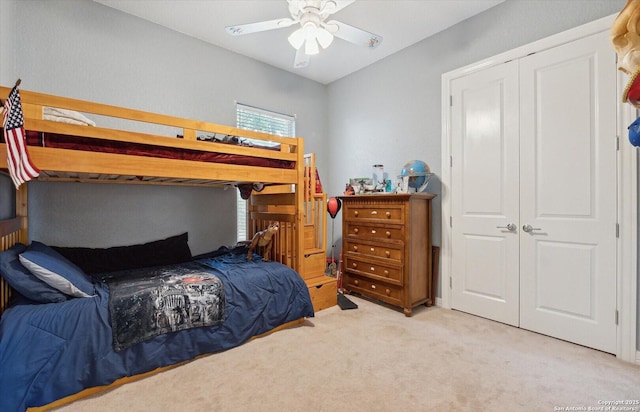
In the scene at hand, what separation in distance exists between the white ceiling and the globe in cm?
145

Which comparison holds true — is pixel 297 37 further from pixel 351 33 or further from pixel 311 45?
pixel 351 33

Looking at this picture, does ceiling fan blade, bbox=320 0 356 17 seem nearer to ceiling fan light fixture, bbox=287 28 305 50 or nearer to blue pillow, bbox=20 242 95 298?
ceiling fan light fixture, bbox=287 28 305 50

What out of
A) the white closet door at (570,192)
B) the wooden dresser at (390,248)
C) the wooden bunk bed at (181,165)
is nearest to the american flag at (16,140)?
the wooden bunk bed at (181,165)

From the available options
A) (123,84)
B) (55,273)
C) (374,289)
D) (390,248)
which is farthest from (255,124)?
(55,273)

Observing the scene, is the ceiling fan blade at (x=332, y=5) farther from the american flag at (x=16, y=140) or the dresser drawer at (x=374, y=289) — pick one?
the dresser drawer at (x=374, y=289)

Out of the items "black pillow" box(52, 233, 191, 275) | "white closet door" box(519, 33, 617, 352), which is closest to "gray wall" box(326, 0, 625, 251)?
"white closet door" box(519, 33, 617, 352)

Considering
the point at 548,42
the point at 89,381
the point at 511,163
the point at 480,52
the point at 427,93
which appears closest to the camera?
the point at 89,381

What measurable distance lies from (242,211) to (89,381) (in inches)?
91.2

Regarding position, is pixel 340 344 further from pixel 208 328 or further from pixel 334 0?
pixel 334 0

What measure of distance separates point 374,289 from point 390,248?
0.53m

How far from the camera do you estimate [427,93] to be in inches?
129

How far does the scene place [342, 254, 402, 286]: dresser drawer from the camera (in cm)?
294

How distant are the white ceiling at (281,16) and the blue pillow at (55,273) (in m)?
2.40

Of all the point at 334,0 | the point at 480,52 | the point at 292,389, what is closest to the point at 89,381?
the point at 292,389
